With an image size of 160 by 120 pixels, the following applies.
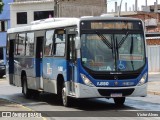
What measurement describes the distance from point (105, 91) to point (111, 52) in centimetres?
128

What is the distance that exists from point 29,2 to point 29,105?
1890 inches

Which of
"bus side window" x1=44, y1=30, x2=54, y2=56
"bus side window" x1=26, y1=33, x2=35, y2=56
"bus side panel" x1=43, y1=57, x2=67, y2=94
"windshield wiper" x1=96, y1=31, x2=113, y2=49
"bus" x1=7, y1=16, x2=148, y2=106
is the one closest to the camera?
"bus" x1=7, y1=16, x2=148, y2=106

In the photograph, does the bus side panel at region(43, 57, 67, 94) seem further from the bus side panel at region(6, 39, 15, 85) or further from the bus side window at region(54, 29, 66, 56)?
the bus side panel at region(6, 39, 15, 85)

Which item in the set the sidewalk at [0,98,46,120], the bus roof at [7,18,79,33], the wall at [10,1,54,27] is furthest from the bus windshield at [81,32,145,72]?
the wall at [10,1,54,27]

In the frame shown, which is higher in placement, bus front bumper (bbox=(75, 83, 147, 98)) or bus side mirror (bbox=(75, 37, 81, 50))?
bus side mirror (bbox=(75, 37, 81, 50))

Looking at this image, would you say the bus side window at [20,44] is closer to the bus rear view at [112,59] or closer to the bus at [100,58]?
the bus at [100,58]

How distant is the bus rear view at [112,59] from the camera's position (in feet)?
52.0

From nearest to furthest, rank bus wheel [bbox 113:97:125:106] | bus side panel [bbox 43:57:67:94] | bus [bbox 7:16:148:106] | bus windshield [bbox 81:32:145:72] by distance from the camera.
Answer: bus [bbox 7:16:148:106] → bus windshield [bbox 81:32:145:72] → bus side panel [bbox 43:57:67:94] → bus wheel [bbox 113:97:125:106]

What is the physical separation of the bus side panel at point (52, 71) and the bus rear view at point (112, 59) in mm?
1403

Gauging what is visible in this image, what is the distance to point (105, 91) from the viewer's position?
15859mm

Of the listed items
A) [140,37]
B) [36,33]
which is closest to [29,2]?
[36,33]

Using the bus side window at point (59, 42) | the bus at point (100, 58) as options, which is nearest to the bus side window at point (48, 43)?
the bus side window at point (59, 42)

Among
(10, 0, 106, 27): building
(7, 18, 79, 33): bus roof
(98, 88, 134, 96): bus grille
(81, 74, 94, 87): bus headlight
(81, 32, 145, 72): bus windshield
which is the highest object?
(10, 0, 106, 27): building

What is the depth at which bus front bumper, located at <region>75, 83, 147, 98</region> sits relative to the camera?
51.8 ft
